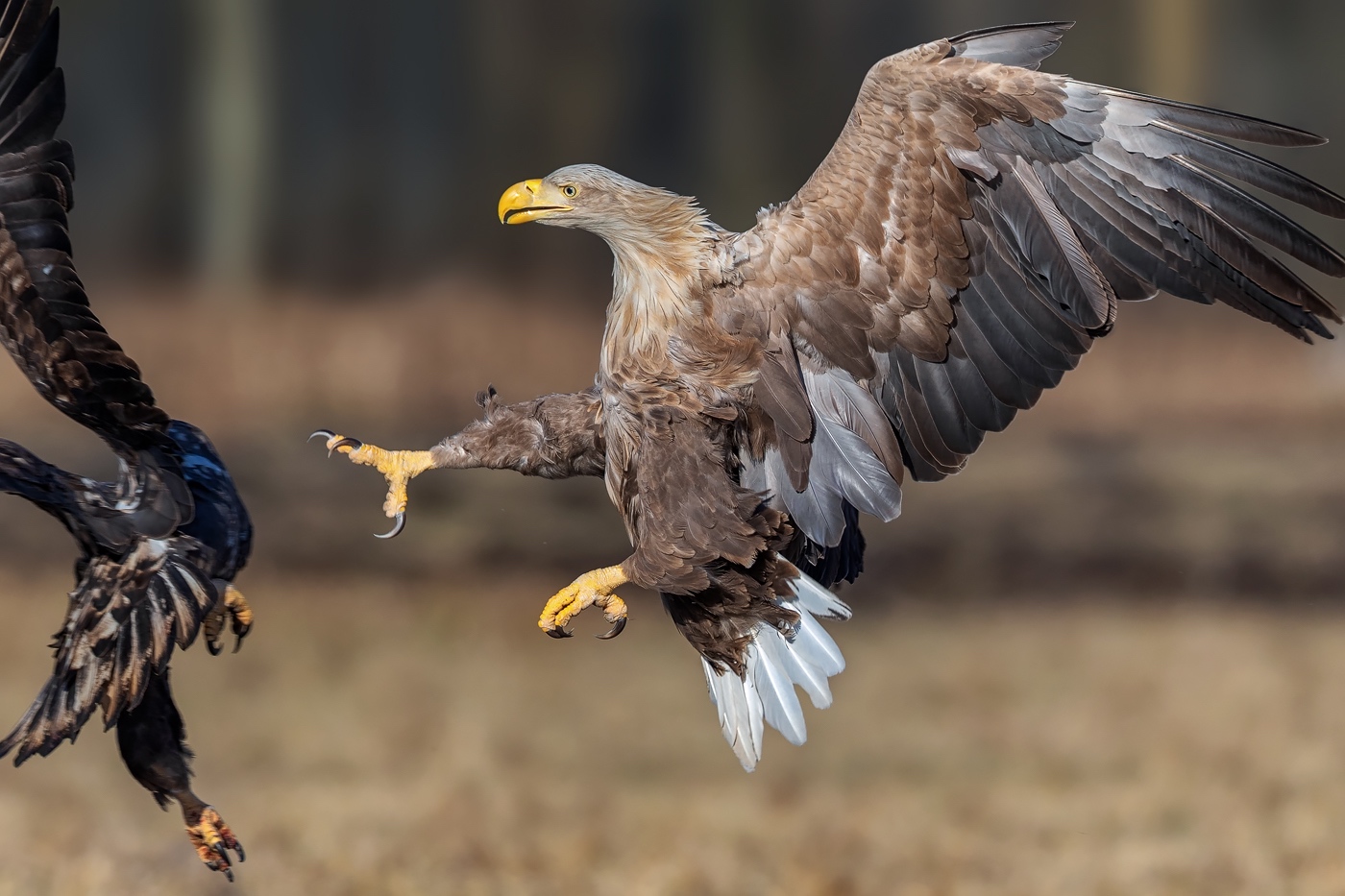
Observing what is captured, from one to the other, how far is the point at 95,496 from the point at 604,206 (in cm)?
117

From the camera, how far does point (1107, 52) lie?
8.02m

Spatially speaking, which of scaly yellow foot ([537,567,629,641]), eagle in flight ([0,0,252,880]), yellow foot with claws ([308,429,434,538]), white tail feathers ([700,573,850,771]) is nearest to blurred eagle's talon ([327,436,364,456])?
yellow foot with claws ([308,429,434,538])

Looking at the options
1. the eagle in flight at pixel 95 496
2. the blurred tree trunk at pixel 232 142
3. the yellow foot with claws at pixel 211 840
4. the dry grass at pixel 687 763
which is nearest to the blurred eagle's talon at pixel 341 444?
the eagle in flight at pixel 95 496

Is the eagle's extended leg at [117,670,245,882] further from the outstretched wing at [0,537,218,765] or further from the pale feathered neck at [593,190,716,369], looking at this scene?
the pale feathered neck at [593,190,716,369]

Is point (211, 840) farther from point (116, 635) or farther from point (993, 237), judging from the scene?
point (993, 237)

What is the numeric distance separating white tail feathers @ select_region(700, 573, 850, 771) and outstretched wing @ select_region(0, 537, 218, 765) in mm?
1156

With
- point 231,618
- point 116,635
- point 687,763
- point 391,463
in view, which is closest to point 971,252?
point 391,463

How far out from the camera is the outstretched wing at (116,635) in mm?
3025

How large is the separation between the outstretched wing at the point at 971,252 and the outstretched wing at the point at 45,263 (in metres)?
1.22

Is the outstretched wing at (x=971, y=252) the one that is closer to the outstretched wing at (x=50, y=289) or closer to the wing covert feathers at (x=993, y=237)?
the wing covert feathers at (x=993, y=237)

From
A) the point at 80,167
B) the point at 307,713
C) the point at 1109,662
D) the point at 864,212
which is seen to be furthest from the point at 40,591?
the point at 864,212

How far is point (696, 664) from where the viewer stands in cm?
828

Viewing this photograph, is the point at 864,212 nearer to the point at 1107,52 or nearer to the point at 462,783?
the point at 462,783

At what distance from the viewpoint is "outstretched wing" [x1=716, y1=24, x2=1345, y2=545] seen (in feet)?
10.1
